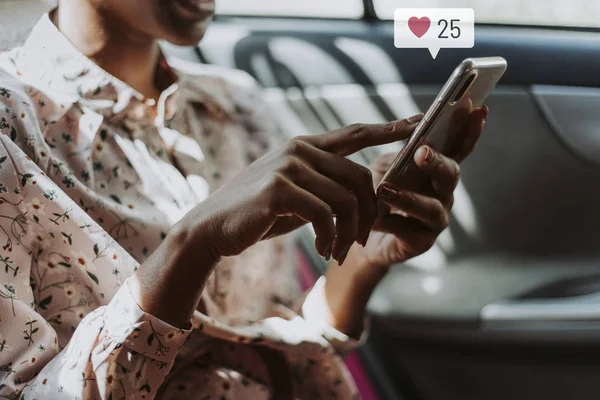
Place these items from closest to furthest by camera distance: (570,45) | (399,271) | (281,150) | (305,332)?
(281,150) → (305,332) → (570,45) → (399,271)

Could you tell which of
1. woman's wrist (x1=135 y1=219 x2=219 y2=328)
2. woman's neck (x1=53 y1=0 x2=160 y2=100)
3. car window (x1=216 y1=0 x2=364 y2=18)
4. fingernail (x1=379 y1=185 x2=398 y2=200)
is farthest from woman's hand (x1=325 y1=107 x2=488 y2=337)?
car window (x1=216 y1=0 x2=364 y2=18)

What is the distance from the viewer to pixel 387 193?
0.62 meters

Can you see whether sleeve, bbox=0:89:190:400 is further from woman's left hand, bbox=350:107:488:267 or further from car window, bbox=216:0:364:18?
car window, bbox=216:0:364:18

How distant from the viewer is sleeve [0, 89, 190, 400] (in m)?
0.54

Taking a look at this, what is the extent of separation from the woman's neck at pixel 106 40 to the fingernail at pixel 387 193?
12.9 inches

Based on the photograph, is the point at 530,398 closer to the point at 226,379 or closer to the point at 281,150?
the point at 226,379

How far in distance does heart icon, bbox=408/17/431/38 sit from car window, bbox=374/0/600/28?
74 mm

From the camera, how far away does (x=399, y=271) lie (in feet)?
3.69

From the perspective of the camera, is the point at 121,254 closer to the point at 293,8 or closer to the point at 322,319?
the point at 322,319

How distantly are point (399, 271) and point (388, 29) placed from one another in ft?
1.22

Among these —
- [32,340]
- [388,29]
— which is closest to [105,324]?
[32,340]

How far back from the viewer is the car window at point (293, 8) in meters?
1.05

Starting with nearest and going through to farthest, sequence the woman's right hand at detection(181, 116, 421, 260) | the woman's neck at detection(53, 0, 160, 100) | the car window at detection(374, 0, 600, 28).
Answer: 1. the woman's right hand at detection(181, 116, 421, 260)
2. the woman's neck at detection(53, 0, 160, 100)
3. the car window at detection(374, 0, 600, 28)

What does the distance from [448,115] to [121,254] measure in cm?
32
